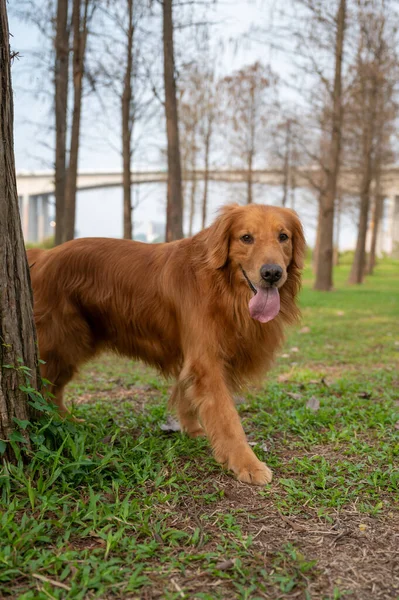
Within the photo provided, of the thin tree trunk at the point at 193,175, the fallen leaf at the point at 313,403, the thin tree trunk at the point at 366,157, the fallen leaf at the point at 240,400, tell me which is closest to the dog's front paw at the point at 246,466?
the fallen leaf at the point at 313,403

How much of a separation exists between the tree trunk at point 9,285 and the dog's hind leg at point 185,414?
1.31 meters

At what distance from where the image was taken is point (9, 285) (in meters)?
2.64

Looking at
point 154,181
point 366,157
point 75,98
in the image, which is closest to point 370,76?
point 366,157

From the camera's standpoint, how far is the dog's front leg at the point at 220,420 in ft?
9.93

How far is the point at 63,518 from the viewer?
2285 millimetres

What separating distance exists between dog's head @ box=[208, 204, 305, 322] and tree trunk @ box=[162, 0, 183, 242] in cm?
659

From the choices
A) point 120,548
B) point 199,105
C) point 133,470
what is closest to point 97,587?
point 120,548

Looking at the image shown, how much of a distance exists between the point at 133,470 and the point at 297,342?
19.6 feet

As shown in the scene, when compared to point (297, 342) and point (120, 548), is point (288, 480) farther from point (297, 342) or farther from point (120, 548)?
point (297, 342)

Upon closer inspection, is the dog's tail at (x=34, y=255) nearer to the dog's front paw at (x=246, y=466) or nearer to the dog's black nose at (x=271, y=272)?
the dog's black nose at (x=271, y=272)

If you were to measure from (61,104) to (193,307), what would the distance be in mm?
9379

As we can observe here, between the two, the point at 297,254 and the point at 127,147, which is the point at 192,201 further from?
the point at 297,254

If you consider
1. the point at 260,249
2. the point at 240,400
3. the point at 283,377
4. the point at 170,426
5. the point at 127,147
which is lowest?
the point at 283,377

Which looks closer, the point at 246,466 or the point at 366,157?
the point at 246,466
